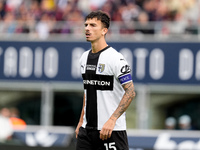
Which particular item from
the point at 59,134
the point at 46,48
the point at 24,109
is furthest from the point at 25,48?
the point at 59,134

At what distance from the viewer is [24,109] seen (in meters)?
17.4

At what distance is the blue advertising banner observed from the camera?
15.4 meters

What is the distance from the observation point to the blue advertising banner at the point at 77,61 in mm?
15445

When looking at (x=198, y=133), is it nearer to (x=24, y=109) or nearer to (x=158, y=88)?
(x=158, y=88)

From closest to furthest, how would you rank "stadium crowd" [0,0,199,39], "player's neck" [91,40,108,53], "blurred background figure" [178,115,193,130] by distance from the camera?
"player's neck" [91,40,108,53], "blurred background figure" [178,115,193,130], "stadium crowd" [0,0,199,39]

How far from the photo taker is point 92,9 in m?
15.7

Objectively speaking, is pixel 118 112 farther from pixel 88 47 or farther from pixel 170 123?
pixel 88 47

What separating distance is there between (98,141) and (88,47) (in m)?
10.8

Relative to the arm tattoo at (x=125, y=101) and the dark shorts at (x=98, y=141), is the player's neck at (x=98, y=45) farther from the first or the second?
the dark shorts at (x=98, y=141)

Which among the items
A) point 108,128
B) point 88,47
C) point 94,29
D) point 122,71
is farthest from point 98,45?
point 88,47

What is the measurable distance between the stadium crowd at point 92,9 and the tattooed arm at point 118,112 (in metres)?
9.64

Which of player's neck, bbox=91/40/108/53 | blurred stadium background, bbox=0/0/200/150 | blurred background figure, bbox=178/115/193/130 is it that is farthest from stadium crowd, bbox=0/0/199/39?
player's neck, bbox=91/40/108/53

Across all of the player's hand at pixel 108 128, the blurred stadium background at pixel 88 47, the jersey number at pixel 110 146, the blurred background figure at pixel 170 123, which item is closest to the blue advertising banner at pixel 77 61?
the blurred stadium background at pixel 88 47

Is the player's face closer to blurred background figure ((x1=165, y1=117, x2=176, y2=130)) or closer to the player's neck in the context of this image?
the player's neck
